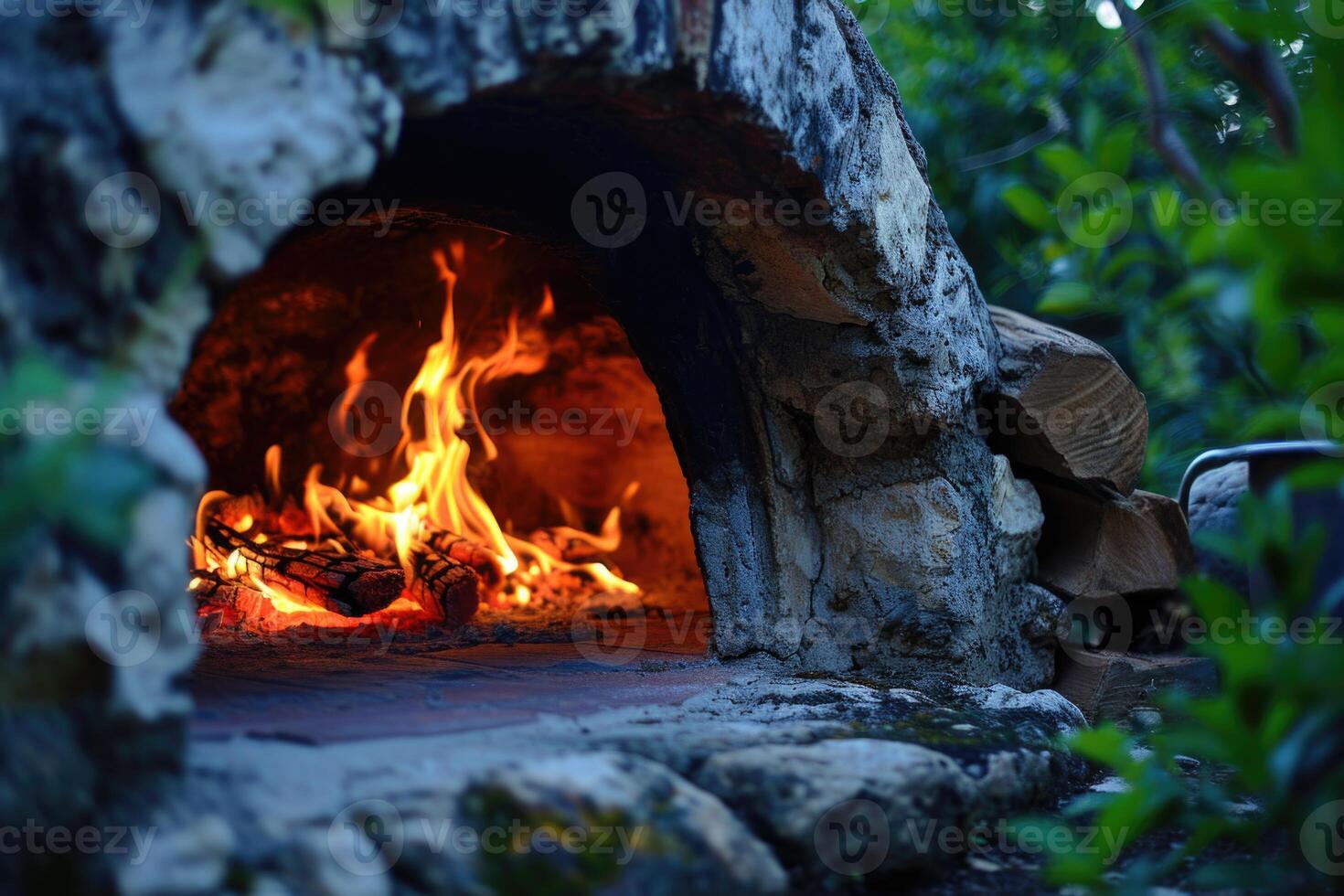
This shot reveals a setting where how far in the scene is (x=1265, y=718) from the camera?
143 centimetres

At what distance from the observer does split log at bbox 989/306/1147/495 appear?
3.03 metres

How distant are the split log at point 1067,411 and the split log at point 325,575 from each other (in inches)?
76.2

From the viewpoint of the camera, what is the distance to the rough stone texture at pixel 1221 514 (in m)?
3.66

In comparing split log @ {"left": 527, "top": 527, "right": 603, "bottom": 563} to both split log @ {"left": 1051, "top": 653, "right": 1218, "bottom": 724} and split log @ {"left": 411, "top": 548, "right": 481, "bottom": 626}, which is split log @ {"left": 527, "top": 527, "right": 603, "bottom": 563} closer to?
split log @ {"left": 411, "top": 548, "right": 481, "bottom": 626}

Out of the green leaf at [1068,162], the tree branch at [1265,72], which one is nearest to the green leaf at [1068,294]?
the green leaf at [1068,162]

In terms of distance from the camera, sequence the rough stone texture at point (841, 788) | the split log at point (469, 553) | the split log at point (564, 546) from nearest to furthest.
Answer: the rough stone texture at point (841, 788) → the split log at point (469, 553) → the split log at point (564, 546)

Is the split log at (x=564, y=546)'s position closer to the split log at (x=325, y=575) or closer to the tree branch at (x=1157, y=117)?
the split log at (x=325, y=575)

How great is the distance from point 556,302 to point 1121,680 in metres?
2.35

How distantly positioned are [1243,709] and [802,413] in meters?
1.55

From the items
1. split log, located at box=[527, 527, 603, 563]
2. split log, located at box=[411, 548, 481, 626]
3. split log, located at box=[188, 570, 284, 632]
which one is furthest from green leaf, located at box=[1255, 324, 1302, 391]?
split log, located at box=[527, 527, 603, 563]

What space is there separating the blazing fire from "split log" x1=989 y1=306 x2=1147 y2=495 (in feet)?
5.83

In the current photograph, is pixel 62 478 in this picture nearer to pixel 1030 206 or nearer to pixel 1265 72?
pixel 1030 206

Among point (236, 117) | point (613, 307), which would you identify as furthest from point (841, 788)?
point (613, 307)

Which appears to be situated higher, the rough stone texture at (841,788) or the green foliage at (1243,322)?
the green foliage at (1243,322)
